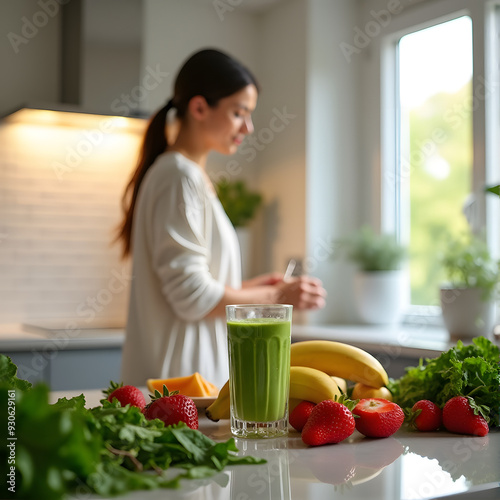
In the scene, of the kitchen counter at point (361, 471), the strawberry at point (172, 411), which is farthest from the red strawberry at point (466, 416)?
the strawberry at point (172, 411)

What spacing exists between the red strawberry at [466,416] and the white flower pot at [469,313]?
49.9 inches

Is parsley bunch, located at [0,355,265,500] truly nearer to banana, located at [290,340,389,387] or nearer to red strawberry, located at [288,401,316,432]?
red strawberry, located at [288,401,316,432]

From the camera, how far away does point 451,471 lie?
0.76 m

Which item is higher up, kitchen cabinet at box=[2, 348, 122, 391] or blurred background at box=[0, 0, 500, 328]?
blurred background at box=[0, 0, 500, 328]

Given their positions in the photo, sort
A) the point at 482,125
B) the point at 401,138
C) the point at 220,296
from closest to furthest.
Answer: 1. the point at 220,296
2. the point at 482,125
3. the point at 401,138

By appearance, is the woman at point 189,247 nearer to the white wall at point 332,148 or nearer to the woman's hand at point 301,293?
the woman's hand at point 301,293

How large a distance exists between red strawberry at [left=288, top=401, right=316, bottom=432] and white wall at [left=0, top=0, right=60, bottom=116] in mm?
2268

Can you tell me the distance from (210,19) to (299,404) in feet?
8.85

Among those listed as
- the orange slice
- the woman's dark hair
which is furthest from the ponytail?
the orange slice

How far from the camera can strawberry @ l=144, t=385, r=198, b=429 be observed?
0.83 meters

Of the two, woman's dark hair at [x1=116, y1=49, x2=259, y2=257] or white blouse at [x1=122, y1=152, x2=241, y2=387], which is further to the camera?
woman's dark hair at [x1=116, y1=49, x2=259, y2=257]

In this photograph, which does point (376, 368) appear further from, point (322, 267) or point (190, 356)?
point (322, 267)

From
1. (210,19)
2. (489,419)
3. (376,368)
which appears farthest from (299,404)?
(210,19)

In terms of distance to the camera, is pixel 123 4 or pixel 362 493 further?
pixel 123 4
